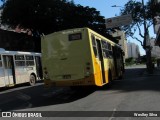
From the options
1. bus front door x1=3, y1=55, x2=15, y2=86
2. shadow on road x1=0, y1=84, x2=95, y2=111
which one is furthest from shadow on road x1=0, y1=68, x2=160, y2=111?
bus front door x1=3, y1=55, x2=15, y2=86

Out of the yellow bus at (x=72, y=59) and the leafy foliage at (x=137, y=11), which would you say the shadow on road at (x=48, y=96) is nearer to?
the yellow bus at (x=72, y=59)

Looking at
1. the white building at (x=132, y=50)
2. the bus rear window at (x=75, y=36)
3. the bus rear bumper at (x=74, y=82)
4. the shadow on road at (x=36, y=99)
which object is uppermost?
the white building at (x=132, y=50)

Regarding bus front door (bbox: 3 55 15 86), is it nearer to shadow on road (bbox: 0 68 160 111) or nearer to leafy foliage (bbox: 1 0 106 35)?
shadow on road (bbox: 0 68 160 111)

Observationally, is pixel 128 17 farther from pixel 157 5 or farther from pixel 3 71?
pixel 3 71

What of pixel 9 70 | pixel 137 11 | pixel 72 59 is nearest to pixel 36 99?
pixel 72 59

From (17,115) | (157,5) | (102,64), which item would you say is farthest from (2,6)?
(17,115)

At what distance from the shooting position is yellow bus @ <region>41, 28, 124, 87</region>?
1633 cm

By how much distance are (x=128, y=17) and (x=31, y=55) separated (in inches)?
693

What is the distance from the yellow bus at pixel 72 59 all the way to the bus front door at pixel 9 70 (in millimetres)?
7995

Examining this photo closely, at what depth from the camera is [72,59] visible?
1669 cm

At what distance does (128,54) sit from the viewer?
16238 centimetres

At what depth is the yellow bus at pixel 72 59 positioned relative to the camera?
16.3m

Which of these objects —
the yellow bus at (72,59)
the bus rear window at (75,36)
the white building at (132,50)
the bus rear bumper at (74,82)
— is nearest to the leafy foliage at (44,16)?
the yellow bus at (72,59)

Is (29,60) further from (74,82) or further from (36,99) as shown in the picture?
(74,82)
